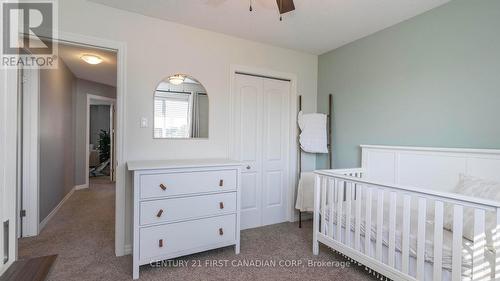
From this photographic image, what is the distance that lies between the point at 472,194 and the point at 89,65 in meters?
4.85

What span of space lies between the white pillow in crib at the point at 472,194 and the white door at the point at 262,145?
1.81 meters

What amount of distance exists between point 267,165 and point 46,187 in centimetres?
283

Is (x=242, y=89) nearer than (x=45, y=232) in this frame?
No

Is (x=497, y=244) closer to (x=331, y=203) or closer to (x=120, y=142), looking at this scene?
(x=331, y=203)

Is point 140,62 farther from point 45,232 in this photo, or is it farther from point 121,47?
point 45,232

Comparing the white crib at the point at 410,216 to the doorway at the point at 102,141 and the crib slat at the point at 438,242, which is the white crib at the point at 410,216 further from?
the doorway at the point at 102,141

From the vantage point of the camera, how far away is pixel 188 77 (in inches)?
103

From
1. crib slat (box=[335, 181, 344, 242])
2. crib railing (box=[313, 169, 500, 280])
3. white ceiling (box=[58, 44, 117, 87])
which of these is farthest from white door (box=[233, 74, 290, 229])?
white ceiling (box=[58, 44, 117, 87])

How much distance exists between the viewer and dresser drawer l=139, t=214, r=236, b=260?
200 centimetres

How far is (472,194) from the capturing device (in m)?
1.67

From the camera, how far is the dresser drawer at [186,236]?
200 centimetres

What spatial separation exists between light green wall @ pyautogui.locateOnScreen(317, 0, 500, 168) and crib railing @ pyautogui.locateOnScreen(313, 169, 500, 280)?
0.59 meters

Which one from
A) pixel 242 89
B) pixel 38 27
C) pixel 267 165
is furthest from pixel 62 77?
pixel 267 165
